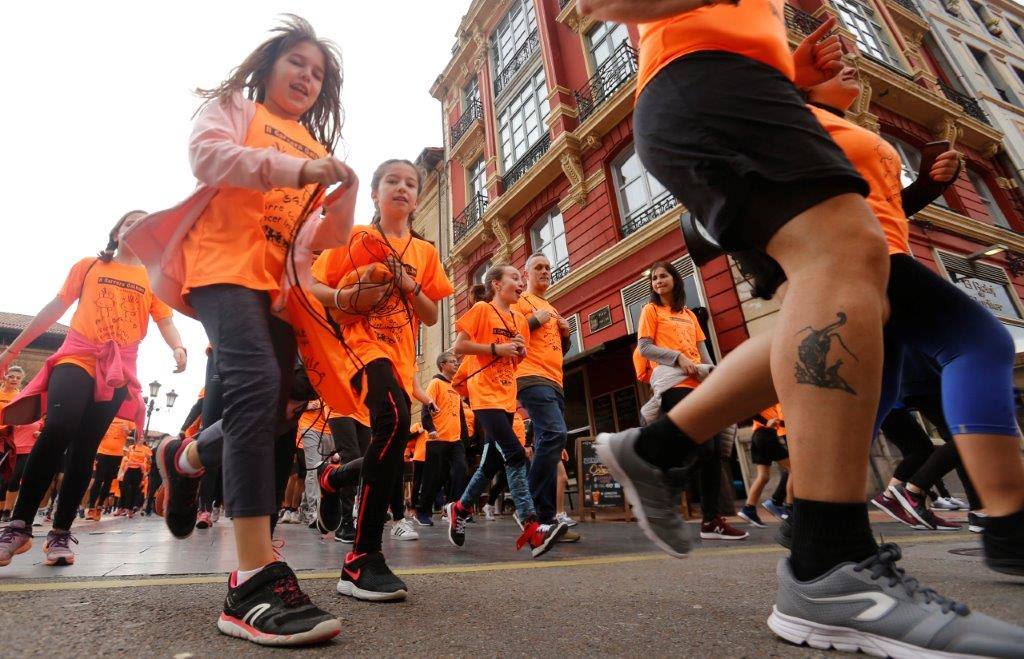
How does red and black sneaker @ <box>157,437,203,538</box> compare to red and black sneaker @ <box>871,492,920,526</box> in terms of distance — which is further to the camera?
red and black sneaker @ <box>871,492,920,526</box>

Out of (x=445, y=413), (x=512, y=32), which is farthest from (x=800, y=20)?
(x=445, y=413)

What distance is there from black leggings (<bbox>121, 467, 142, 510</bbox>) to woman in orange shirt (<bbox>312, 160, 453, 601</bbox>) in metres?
13.8

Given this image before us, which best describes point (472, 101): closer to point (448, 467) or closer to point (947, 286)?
point (448, 467)

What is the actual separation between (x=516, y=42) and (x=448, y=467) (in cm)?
1468

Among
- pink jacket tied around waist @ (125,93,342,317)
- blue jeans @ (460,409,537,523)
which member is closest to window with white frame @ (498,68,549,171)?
blue jeans @ (460,409,537,523)

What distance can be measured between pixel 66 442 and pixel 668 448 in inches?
120

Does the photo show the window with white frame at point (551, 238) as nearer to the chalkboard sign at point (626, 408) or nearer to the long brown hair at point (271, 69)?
the chalkboard sign at point (626, 408)

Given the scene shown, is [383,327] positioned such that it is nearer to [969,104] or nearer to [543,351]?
[543,351]

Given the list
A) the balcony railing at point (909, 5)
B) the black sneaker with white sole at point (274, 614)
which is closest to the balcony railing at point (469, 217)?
the balcony railing at point (909, 5)

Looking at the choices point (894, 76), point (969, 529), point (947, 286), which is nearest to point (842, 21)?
point (894, 76)

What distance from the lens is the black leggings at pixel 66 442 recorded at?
2.64 meters

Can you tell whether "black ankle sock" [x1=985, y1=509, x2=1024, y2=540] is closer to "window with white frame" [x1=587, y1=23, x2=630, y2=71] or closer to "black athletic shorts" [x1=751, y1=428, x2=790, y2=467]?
"black athletic shorts" [x1=751, y1=428, x2=790, y2=467]

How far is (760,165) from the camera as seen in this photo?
1166mm

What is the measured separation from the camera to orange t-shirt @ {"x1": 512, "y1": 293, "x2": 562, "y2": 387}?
3979 mm
